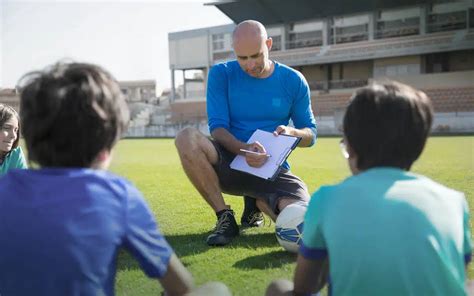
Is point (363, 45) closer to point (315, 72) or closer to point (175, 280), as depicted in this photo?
point (315, 72)

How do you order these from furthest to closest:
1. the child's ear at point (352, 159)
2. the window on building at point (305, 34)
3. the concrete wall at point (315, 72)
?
the window on building at point (305, 34) < the concrete wall at point (315, 72) < the child's ear at point (352, 159)

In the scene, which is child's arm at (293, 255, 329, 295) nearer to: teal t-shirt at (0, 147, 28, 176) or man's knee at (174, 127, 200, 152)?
man's knee at (174, 127, 200, 152)

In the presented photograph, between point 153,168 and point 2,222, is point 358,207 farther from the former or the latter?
point 153,168

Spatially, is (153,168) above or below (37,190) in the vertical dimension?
below

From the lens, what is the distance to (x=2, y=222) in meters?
1.53

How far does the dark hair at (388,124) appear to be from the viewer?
1628mm

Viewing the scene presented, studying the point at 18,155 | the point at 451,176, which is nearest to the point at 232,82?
the point at 18,155

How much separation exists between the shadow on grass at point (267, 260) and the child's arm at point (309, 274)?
143 centimetres

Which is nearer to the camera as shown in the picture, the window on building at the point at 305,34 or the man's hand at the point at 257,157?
the man's hand at the point at 257,157

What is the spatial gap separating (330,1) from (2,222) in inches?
1854

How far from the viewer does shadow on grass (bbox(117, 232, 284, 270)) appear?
11.4 ft

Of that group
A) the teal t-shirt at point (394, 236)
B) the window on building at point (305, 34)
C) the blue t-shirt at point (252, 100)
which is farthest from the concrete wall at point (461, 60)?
the teal t-shirt at point (394, 236)

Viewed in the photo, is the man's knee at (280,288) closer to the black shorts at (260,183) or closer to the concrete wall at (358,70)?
the black shorts at (260,183)

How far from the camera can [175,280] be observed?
1716mm
